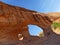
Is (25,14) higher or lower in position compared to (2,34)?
higher

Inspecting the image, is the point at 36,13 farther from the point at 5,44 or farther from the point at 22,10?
the point at 5,44

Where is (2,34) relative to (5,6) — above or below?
below

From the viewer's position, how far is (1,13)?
16.8 m

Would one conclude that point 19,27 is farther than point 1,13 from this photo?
Yes

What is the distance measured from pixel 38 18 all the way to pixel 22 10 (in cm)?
174

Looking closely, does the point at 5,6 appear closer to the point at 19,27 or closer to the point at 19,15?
the point at 19,15

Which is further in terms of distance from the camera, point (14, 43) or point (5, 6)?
point (5, 6)

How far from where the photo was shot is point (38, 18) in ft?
61.9

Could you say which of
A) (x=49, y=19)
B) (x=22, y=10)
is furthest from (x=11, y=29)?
(x=49, y=19)

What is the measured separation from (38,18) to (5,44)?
9.05m

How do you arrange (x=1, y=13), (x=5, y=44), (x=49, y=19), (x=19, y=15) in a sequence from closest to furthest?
(x=5, y=44)
(x=1, y=13)
(x=19, y=15)
(x=49, y=19)

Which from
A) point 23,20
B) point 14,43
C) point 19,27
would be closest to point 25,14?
point 23,20

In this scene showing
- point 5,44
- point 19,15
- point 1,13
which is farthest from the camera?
point 19,15

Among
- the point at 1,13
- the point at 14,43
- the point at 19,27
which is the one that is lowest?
the point at 14,43
